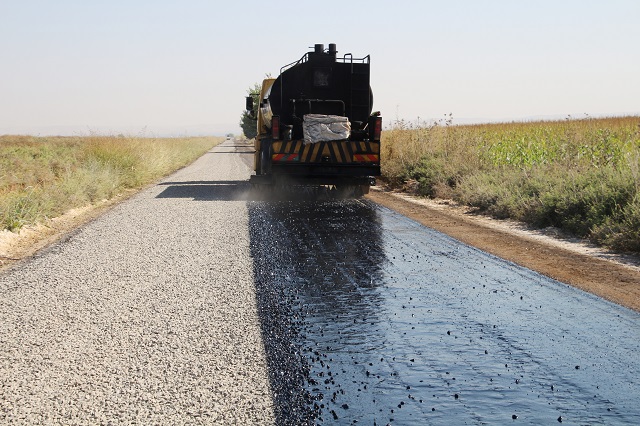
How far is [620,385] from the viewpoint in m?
4.97

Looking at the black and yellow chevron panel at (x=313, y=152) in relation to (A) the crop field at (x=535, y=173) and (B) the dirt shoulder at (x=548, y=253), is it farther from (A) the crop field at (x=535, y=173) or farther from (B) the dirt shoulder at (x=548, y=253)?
(A) the crop field at (x=535, y=173)

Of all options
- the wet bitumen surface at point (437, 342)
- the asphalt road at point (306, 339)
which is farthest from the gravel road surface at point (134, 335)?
the wet bitumen surface at point (437, 342)

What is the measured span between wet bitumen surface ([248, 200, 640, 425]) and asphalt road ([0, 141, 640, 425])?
0.06ft

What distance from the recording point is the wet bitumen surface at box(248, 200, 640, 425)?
4.62 meters

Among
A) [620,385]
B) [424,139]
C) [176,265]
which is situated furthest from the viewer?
[424,139]

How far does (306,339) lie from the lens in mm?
6117

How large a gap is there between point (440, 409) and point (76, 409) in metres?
2.26

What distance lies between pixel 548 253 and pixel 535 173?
20.5ft

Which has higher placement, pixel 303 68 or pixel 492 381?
pixel 303 68

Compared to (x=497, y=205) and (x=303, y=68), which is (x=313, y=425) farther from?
(x=303, y=68)

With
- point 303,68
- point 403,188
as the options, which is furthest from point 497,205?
point 403,188

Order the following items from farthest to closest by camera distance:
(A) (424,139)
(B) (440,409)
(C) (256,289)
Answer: (A) (424,139) → (C) (256,289) → (B) (440,409)

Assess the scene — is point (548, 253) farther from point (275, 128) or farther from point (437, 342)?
point (275, 128)

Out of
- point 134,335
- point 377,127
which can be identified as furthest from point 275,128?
point 134,335
